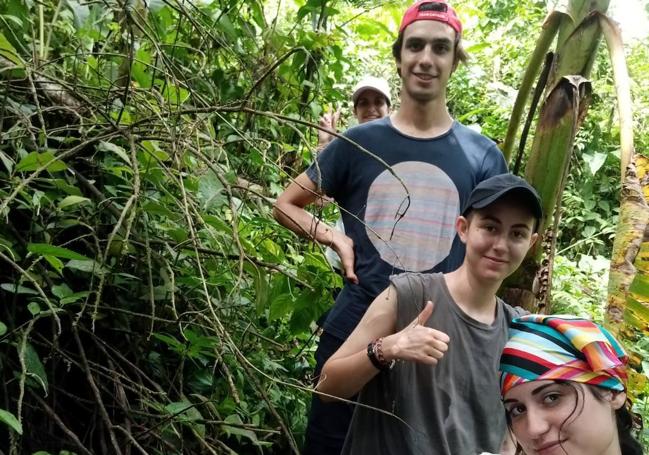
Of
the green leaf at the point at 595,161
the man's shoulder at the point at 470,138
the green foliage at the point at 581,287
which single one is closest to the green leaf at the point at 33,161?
the man's shoulder at the point at 470,138

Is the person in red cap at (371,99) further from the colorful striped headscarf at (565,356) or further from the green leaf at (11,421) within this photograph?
the green leaf at (11,421)

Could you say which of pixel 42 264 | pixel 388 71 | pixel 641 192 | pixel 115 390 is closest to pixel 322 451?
pixel 115 390

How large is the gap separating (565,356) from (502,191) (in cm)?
47

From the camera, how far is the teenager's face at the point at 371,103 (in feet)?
9.99

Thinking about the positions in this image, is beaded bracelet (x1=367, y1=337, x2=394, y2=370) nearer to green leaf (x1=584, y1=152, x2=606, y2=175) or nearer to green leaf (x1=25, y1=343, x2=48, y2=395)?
green leaf (x1=25, y1=343, x2=48, y2=395)

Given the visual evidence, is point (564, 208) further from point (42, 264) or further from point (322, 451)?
point (42, 264)

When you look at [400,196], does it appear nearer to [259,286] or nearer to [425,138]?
[425,138]

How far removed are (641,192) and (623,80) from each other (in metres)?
0.38

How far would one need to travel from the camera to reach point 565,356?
121 centimetres

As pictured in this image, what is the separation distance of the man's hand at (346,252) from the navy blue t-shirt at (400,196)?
0.19ft

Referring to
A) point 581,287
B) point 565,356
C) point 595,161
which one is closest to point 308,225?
point 565,356

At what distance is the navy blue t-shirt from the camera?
195 cm

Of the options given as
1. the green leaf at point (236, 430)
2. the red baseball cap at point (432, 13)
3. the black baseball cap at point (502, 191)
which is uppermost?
the red baseball cap at point (432, 13)

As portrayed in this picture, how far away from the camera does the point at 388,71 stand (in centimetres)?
578
